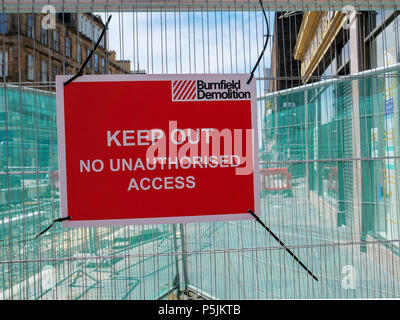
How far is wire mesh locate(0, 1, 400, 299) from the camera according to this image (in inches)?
77.2

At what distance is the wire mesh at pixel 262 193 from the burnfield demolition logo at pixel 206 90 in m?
0.19

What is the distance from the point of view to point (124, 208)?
1.77 metres

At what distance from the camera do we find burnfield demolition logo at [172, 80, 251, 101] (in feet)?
5.84

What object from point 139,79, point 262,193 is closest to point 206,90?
point 139,79

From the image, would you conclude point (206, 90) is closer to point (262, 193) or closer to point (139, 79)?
point (139, 79)

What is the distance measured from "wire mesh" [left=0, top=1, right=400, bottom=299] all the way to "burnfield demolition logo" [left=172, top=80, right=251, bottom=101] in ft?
0.61

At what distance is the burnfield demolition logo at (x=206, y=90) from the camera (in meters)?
1.78

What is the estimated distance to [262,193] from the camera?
3.16 m

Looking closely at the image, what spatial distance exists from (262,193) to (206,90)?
1662 mm

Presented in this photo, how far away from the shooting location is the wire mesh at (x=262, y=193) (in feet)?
6.43
